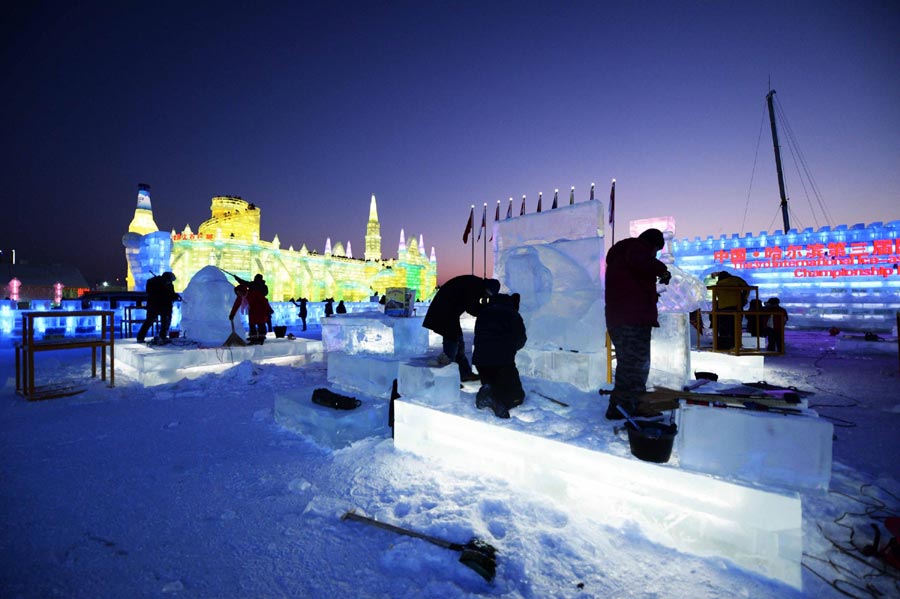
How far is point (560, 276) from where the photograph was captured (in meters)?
5.52

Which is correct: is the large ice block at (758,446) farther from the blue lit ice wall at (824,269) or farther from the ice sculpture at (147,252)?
the ice sculpture at (147,252)

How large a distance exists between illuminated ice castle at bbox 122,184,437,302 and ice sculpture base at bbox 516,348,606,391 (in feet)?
57.9

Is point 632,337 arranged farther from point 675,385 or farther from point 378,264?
point 378,264

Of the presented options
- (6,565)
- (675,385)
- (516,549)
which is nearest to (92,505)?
(6,565)

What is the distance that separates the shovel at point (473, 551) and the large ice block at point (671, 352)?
11.1ft

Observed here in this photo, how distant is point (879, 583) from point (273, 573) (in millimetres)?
3097

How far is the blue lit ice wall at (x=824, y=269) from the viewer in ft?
58.3

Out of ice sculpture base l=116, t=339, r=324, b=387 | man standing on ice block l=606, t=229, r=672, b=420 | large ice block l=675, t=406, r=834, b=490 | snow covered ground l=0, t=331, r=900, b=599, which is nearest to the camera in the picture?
snow covered ground l=0, t=331, r=900, b=599

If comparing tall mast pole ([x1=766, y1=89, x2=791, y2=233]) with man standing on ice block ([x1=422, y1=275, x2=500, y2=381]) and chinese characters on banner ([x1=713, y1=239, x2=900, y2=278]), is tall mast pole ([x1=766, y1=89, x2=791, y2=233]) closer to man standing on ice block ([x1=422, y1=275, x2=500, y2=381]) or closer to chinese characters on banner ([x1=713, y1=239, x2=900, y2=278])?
chinese characters on banner ([x1=713, y1=239, x2=900, y2=278])

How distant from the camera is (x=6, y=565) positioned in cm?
207

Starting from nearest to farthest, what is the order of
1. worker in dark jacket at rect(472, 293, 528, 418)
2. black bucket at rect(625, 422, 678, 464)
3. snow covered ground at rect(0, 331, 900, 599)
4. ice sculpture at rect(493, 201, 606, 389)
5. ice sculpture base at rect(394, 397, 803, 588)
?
1. snow covered ground at rect(0, 331, 900, 599)
2. ice sculpture base at rect(394, 397, 803, 588)
3. black bucket at rect(625, 422, 678, 464)
4. worker in dark jacket at rect(472, 293, 528, 418)
5. ice sculpture at rect(493, 201, 606, 389)

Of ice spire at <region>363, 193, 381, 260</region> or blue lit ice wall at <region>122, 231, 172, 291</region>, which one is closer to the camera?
blue lit ice wall at <region>122, 231, 172, 291</region>

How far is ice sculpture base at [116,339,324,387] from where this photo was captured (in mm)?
6691

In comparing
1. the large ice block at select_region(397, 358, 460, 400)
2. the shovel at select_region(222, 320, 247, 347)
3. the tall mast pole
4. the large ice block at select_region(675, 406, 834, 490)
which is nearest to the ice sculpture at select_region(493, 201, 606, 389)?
the large ice block at select_region(397, 358, 460, 400)
